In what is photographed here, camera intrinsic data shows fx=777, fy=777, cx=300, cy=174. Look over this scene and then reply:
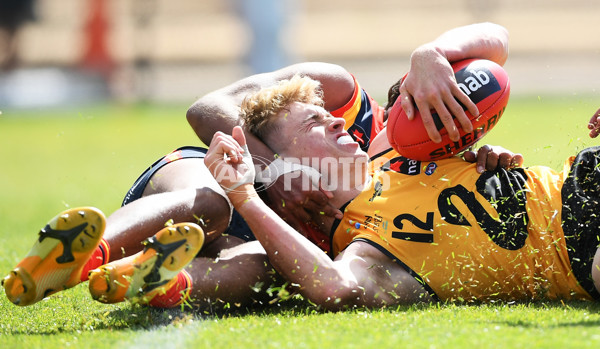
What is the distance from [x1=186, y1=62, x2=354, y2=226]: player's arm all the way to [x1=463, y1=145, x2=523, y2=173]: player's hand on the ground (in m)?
0.89

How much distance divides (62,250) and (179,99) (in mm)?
19151

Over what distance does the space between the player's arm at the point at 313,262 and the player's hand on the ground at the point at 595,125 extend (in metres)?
1.44

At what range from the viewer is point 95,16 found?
2828cm

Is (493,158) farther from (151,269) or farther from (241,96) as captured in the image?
(151,269)

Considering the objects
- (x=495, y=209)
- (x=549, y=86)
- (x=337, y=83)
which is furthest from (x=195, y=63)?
(x=495, y=209)

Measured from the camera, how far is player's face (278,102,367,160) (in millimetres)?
4859

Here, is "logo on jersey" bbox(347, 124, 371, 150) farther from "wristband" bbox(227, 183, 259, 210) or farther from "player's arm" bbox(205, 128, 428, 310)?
"wristband" bbox(227, 183, 259, 210)

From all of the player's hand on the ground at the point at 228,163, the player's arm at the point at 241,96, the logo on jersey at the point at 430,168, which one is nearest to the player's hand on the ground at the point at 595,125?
the logo on jersey at the point at 430,168

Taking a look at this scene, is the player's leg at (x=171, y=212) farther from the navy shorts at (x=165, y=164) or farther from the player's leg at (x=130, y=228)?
the navy shorts at (x=165, y=164)

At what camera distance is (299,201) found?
15.4ft

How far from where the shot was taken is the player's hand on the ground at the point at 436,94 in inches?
172

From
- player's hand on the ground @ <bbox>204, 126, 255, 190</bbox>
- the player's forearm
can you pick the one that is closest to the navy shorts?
player's hand on the ground @ <bbox>204, 126, 255, 190</bbox>

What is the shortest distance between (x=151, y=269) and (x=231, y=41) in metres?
26.2

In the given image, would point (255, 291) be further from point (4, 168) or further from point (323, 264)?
point (4, 168)
